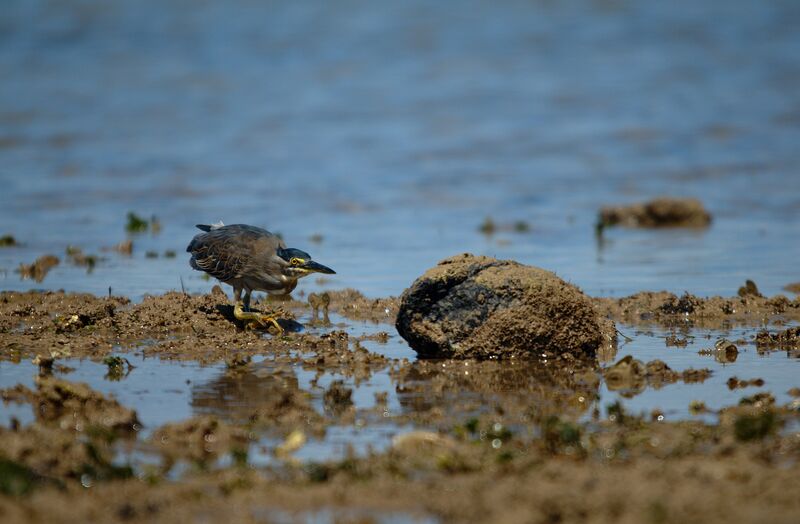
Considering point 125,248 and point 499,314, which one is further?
point 125,248

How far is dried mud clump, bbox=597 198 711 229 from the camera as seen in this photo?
14.5m

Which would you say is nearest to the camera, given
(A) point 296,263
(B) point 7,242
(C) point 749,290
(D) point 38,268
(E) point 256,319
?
(E) point 256,319

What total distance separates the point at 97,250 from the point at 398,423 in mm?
7574

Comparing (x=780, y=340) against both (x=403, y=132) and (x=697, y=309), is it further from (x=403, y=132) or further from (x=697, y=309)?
(x=403, y=132)

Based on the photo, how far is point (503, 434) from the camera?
19.0 ft

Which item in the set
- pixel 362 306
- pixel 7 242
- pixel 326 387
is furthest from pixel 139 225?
pixel 326 387

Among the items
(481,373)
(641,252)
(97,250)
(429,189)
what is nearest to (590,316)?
(481,373)

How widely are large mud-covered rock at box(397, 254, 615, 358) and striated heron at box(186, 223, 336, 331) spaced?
1.09 m

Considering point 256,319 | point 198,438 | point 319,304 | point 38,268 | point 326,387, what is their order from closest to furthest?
point 198,438
point 326,387
point 256,319
point 319,304
point 38,268

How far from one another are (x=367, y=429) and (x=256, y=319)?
295 centimetres

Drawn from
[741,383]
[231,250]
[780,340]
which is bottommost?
[741,383]

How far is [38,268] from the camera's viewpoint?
11.5 m

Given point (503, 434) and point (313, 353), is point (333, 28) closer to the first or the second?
point (313, 353)

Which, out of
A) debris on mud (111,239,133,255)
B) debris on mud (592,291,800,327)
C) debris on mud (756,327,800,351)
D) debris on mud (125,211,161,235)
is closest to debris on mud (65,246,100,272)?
debris on mud (111,239,133,255)
